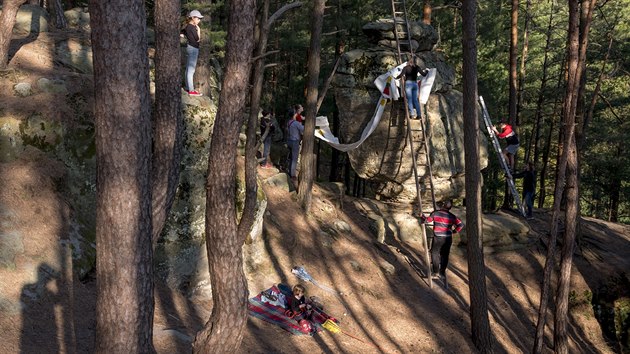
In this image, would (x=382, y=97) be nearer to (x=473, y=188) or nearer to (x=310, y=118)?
(x=310, y=118)

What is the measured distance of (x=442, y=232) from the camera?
40.9 feet

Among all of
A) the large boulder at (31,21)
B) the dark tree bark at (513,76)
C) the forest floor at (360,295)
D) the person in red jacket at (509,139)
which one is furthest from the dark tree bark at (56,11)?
the dark tree bark at (513,76)

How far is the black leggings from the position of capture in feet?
41.4

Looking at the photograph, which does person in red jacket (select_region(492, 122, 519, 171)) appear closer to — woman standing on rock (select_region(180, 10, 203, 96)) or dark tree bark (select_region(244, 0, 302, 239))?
dark tree bark (select_region(244, 0, 302, 239))

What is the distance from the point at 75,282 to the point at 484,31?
67.2 feet

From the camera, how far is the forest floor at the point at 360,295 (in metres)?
7.64

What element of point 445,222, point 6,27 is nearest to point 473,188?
point 445,222

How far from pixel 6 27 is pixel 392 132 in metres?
10.8

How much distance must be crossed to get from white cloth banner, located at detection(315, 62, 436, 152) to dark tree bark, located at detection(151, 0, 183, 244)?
8090mm

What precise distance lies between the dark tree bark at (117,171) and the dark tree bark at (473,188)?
23.0ft

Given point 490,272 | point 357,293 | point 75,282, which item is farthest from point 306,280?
point 490,272

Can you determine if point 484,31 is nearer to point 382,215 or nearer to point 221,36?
point 382,215

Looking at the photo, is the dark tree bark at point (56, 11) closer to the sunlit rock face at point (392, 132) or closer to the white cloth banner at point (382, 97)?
the white cloth banner at point (382, 97)

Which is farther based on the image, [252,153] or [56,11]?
[56,11]
